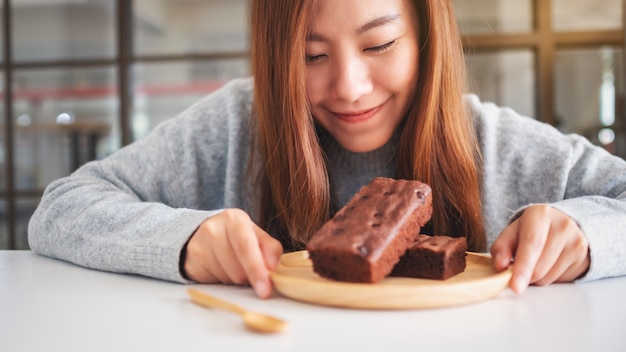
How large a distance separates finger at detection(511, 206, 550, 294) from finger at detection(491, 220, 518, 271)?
1 cm

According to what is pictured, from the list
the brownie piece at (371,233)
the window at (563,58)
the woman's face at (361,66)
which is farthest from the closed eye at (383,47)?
the window at (563,58)

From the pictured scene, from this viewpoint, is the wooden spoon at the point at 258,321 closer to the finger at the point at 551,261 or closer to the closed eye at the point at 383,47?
the finger at the point at 551,261

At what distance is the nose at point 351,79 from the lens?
1.17 metres

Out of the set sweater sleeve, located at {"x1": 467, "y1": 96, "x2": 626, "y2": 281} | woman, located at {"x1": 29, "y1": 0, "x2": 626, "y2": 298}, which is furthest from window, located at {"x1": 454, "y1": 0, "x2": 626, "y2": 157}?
woman, located at {"x1": 29, "y1": 0, "x2": 626, "y2": 298}

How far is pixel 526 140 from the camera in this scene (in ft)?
5.06

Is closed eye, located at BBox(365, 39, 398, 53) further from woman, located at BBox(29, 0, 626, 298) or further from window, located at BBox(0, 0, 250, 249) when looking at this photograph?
window, located at BBox(0, 0, 250, 249)

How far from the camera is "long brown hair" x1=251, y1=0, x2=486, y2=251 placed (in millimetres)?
1281

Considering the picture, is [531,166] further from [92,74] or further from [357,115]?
[92,74]

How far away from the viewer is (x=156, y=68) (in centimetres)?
437

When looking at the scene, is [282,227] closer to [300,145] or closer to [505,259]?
[300,145]

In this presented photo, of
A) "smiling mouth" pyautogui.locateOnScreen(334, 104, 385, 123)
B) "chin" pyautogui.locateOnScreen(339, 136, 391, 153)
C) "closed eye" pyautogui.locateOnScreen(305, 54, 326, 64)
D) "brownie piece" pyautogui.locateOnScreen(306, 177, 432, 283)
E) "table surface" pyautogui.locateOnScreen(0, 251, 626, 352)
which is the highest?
"closed eye" pyautogui.locateOnScreen(305, 54, 326, 64)

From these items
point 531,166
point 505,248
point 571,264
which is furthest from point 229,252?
point 531,166

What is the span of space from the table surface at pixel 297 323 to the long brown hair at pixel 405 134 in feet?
1.52

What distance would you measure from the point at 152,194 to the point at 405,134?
697mm
